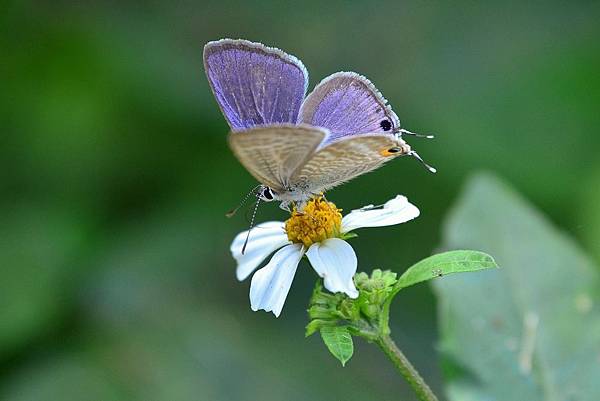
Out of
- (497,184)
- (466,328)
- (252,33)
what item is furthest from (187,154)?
(466,328)

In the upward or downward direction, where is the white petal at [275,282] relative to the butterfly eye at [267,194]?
downward

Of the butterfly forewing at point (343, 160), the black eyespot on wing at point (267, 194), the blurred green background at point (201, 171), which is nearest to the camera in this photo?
the butterfly forewing at point (343, 160)

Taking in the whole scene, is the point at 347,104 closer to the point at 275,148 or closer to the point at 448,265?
the point at 275,148

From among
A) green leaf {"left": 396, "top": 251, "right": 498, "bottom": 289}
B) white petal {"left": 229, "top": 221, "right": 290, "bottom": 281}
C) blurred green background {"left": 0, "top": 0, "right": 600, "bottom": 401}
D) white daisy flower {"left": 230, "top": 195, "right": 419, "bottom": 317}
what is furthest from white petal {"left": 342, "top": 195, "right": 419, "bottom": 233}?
blurred green background {"left": 0, "top": 0, "right": 600, "bottom": 401}

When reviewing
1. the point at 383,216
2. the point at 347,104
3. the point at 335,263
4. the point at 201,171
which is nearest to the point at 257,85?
the point at 347,104

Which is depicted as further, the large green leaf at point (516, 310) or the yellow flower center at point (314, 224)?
the large green leaf at point (516, 310)

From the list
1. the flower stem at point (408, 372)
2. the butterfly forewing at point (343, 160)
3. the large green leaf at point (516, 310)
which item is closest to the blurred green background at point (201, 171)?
the large green leaf at point (516, 310)

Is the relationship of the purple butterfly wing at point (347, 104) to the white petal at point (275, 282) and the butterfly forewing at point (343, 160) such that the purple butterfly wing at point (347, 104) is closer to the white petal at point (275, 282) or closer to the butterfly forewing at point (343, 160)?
the butterfly forewing at point (343, 160)
